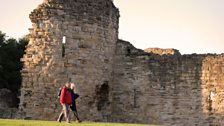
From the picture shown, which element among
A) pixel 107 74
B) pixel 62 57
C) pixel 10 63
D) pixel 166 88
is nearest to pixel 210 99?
pixel 166 88

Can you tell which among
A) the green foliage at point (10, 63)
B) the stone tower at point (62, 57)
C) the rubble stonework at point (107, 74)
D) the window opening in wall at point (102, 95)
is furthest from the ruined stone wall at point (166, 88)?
the green foliage at point (10, 63)

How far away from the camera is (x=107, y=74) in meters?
19.4

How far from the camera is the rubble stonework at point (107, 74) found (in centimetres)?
1828

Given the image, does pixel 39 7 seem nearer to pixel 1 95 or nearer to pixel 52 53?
pixel 52 53

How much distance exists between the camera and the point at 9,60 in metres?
30.4

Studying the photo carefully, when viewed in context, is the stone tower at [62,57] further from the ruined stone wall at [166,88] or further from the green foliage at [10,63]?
the green foliage at [10,63]

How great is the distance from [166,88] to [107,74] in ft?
7.19

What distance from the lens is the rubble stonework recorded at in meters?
18.3

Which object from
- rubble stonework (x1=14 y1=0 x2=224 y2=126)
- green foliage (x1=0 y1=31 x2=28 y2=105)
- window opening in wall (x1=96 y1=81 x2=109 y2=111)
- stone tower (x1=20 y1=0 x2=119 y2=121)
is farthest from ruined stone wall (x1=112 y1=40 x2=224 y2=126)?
green foliage (x1=0 y1=31 x2=28 y2=105)

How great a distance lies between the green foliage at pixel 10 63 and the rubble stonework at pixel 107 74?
1110cm

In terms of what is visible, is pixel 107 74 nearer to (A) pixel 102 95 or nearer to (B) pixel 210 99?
(A) pixel 102 95

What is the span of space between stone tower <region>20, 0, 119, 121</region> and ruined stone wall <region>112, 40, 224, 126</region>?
1.32m

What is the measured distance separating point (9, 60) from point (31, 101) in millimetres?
12705

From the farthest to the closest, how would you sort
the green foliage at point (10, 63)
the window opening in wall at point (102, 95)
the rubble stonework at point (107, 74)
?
the green foliage at point (10, 63)
the window opening in wall at point (102, 95)
the rubble stonework at point (107, 74)
